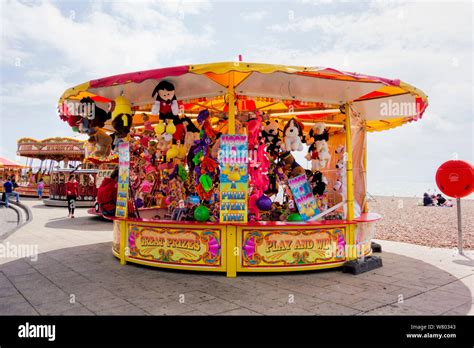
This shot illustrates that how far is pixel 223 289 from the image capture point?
5.23 meters

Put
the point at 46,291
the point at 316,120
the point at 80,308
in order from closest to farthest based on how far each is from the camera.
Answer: the point at 80,308 < the point at 46,291 < the point at 316,120

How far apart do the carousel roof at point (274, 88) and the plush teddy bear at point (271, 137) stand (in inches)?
23.1

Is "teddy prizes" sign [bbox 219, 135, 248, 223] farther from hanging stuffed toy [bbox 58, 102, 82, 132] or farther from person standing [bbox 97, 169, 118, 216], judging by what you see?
hanging stuffed toy [bbox 58, 102, 82, 132]

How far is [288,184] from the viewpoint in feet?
22.9

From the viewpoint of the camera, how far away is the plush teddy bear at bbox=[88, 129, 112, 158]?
789 centimetres

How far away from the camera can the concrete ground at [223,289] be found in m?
4.43

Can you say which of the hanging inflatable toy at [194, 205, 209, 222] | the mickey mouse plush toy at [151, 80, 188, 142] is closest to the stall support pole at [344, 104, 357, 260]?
the hanging inflatable toy at [194, 205, 209, 222]

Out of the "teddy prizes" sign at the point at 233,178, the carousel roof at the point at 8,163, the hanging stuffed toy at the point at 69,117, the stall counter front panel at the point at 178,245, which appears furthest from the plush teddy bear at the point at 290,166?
the carousel roof at the point at 8,163

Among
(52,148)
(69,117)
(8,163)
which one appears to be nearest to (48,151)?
(52,148)

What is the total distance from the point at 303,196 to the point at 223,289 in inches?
104

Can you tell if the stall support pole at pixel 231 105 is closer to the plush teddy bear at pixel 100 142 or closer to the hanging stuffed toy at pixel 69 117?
the plush teddy bear at pixel 100 142
